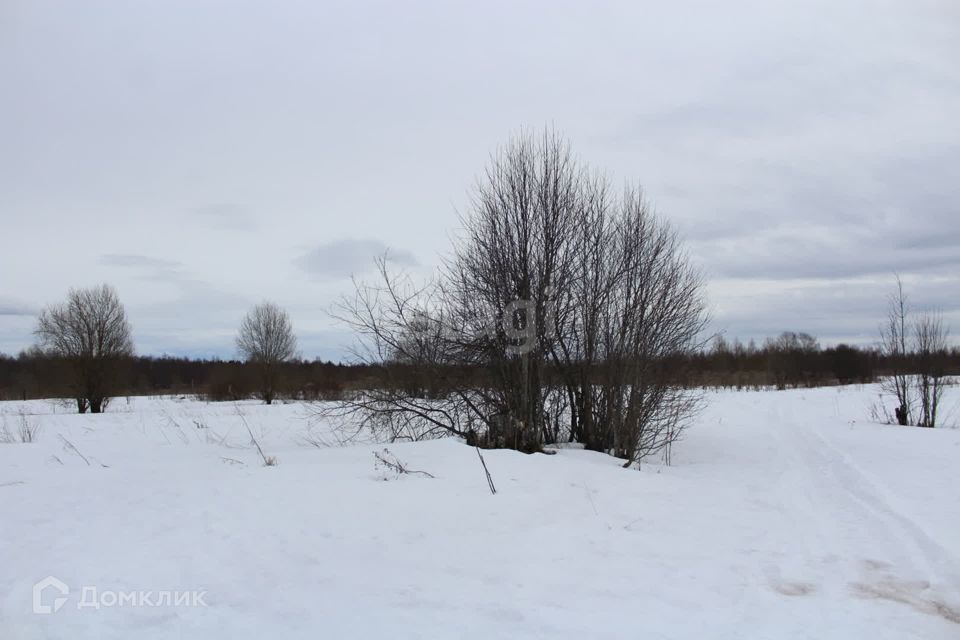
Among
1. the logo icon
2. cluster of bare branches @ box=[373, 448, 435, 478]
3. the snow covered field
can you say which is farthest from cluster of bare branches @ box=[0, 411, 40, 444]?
the logo icon

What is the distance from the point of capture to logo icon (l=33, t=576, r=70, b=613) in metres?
4.07

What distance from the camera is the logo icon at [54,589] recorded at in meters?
4.07

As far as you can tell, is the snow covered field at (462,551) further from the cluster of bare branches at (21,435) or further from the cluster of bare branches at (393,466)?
the cluster of bare branches at (21,435)

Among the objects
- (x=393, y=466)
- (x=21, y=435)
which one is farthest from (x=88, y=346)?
(x=393, y=466)

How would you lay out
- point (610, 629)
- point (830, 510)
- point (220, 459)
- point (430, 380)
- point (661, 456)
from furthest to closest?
point (661, 456), point (430, 380), point (220, 459), point (830, 510), point (610, 629)

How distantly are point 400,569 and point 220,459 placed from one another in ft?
18.5

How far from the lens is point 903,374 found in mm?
20891

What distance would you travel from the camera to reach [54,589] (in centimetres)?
432

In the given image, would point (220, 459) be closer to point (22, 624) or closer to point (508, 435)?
point (508, 435)

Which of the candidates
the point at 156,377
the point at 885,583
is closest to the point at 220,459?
the point at 885,583

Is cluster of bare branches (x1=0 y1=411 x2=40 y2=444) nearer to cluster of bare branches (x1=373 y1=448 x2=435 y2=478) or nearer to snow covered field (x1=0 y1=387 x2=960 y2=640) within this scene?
snow covered field (x1=0 y1=387 x2=960 y2=640)

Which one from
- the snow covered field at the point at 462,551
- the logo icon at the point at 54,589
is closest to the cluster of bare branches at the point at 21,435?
the snow covered field at the point at 462,551

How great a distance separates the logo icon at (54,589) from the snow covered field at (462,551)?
2 cm

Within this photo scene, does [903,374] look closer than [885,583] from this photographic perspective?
No
